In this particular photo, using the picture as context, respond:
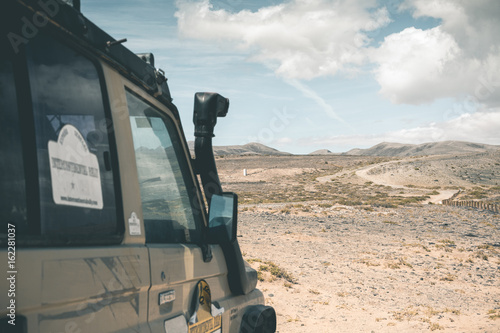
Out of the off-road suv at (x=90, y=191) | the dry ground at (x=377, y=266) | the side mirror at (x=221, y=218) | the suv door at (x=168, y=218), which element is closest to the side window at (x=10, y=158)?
the off-road suv at (x=90, y=191)

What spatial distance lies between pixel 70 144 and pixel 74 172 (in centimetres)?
10

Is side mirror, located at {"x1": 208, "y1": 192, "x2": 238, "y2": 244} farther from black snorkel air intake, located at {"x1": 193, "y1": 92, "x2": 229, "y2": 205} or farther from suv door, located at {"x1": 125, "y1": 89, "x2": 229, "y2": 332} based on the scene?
black snorkel air intake, located at {"x1": 193, "y1": 92, "x2": 229, "y2": 205}

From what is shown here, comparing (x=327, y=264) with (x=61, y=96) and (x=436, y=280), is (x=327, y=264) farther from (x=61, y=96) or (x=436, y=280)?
(x=61, y=96)

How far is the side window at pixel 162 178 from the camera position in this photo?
2.15 metres

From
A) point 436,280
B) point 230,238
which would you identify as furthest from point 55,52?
point 436,280

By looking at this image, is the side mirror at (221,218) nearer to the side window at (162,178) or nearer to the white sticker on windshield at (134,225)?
the side window at (162,178)

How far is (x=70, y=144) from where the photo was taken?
157 cm

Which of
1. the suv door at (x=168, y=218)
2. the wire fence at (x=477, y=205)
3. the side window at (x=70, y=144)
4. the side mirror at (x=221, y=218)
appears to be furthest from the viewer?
the wire fence at (x=477, y=205)

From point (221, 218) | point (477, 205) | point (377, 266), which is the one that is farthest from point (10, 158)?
point (477, 205)

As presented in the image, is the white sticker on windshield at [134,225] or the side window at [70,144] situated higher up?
the side window at [70,144]

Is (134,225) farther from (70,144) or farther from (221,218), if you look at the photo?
(221,218)

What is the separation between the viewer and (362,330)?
7656 millimetres

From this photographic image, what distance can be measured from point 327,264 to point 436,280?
9.85 feet

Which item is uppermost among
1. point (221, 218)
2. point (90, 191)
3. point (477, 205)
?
point (90, 191)
